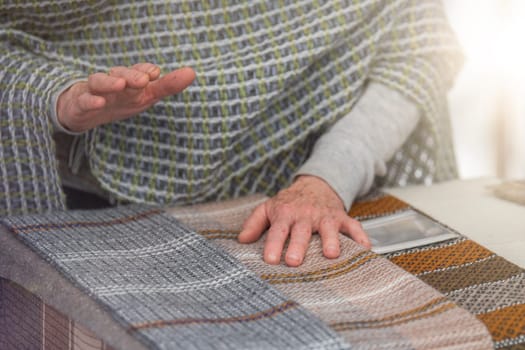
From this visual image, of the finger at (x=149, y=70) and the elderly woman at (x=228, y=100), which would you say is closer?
the finger at (x=149, y=70)

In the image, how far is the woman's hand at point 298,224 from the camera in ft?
2.76

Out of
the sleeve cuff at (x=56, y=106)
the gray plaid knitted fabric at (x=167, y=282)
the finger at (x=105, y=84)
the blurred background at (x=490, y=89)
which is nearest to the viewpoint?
the gray plaid knitted fabric at (x=167, y=282)

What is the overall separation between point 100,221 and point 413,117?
0.54 metres

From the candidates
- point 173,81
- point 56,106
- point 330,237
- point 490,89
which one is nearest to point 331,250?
point 330,237

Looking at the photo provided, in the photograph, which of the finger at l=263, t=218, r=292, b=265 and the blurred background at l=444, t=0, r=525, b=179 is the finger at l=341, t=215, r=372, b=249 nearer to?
the finger at l=263, t=218, r=292, b=265

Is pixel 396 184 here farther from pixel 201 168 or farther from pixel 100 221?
pixel 100 221

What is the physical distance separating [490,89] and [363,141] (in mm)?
931

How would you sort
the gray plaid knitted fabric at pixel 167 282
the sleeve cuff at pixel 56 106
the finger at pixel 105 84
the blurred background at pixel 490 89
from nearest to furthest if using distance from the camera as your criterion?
1. the gray plaid knitted fabric at pixel 167 282
2. the finger at pixel 105 84
3. the sleeve cuff at pixel 56 106
4. the blurred background at pixel 490 89

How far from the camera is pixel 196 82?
3.36 feet

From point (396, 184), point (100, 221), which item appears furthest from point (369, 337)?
point (396, 184)

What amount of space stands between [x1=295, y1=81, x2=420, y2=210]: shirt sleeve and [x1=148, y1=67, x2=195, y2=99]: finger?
262mm

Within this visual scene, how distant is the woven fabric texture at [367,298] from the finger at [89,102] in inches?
7.7

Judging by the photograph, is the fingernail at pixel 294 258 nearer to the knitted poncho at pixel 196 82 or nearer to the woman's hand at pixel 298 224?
the woman's hand at pixel 298 224

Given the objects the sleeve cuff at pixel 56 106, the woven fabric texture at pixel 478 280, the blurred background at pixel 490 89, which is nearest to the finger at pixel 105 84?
the sleeve cuff at pixel 56 106
